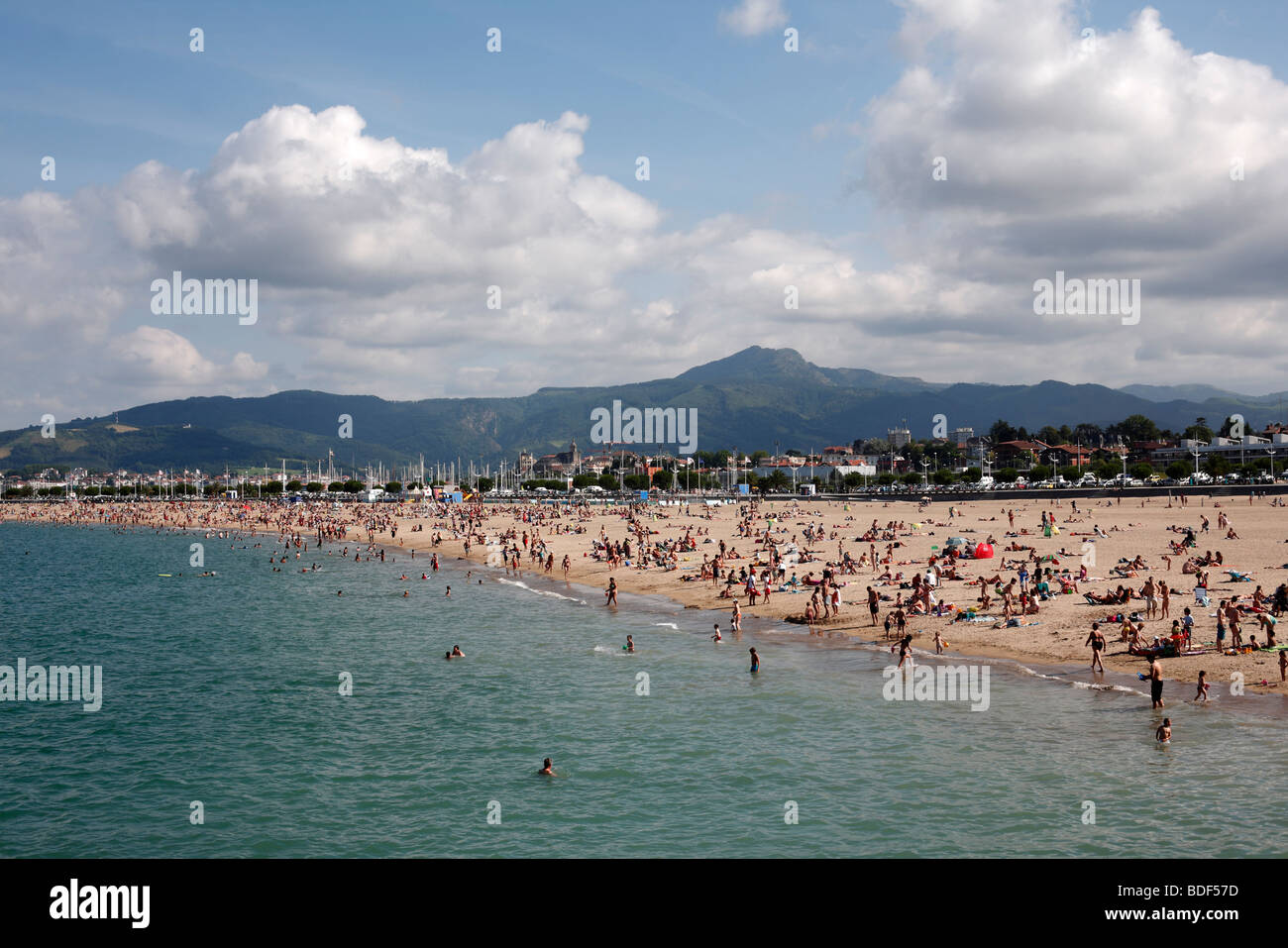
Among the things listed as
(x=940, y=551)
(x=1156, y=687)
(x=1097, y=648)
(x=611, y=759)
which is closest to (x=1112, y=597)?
(x=1097, y=648)

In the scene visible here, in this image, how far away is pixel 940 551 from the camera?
47.3 metres

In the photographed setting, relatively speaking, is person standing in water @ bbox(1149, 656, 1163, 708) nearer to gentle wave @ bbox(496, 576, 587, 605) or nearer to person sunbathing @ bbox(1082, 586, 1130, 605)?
person sunbathing @ bbox(1082, 586, 1130, 605)

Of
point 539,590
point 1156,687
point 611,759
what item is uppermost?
point 1156,687

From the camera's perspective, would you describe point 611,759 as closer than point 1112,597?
Yes

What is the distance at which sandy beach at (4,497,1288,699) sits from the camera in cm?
2678

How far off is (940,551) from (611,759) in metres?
33.1

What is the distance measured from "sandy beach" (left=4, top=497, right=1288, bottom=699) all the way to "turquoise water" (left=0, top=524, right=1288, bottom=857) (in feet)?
9.01

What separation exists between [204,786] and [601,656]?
13.4 m

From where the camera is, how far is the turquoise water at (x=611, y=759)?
591 inches

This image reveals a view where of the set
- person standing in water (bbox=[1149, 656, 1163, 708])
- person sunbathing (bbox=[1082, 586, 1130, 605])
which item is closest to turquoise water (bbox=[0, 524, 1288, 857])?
person standing in water (bbox=[1149, 656, 1163, 708])

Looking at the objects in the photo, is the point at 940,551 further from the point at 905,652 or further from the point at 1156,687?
the point at 1156,687
